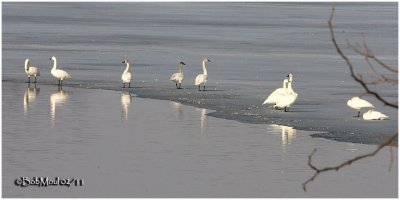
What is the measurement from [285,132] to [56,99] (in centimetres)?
621

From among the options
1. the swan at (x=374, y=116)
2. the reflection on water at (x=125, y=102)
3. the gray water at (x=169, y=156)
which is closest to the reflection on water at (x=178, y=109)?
the gray water at (x=169, y=156)

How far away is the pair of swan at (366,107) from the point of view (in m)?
16.2

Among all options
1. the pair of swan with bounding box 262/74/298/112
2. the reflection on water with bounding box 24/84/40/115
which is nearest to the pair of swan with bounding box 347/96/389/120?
the pair of swan with bounding box 262/74/298/112

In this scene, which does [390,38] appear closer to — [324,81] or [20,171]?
[324,81]

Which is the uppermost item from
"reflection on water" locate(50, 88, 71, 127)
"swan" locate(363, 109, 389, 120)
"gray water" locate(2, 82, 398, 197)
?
"reflection on water" locate(50, 88, 71, 127)

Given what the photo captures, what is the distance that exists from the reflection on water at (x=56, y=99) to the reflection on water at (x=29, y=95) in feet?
1.17

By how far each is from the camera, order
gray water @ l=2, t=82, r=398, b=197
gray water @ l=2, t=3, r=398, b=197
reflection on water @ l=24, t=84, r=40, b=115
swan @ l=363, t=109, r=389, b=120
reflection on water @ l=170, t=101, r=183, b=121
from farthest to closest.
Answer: reflection on water @ l=24, t=84, r=40, b=115 → reflection on water @ l=170, t=101, r=183, b=121 → swan @ l=363, t=109, r=389, b=120 → gray water @ l=2, t=3, r=398, b=197 → gray water @ l=2, t=82, r=398, b=197

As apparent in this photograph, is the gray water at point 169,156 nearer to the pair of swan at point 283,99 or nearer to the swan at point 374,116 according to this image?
the pair of swan at point 283,99

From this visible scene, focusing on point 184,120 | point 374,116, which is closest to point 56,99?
point 184,120

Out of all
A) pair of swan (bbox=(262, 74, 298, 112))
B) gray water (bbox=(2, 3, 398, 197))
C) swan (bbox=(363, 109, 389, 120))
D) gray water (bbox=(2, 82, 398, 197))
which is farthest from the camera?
pair of swan (bbox=(262, 74, 298, 112))

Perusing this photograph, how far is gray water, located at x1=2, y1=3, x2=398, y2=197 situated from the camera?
36.7 feet

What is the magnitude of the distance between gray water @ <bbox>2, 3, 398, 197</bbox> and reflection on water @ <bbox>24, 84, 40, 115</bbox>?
3.8 inches

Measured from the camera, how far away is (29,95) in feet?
68.1

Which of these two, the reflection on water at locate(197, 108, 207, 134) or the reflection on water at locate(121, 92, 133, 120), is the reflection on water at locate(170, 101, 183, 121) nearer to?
the reflection on water at locate(197, 108, 207, 134)
